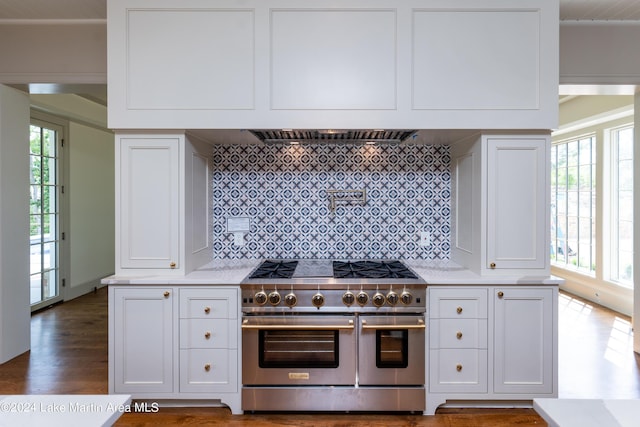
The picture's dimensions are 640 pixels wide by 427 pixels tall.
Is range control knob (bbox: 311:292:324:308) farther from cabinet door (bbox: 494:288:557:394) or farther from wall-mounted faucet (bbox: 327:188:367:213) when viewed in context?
cabinet door (bbox: 494:288:557:394)

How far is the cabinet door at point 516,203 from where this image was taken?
8.39ft

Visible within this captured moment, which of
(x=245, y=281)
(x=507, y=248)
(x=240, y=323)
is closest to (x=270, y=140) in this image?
(x=245, y=281)

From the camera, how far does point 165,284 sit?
248cm

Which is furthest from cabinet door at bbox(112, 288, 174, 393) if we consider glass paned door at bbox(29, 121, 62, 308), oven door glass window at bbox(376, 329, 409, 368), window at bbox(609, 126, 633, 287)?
window at bbox(609, 126, 633, 287)

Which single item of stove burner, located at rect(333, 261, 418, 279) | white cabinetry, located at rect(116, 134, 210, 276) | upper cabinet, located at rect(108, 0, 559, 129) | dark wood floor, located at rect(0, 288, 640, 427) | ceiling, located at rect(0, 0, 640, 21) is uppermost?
ceiling, located at rect(0, 0, 640, 21)

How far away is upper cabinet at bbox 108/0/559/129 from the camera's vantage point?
2.49 m

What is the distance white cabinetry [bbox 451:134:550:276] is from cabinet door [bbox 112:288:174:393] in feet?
6.91

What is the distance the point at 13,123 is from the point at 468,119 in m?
3.69

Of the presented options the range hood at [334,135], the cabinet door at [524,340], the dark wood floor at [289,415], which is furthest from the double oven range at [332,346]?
the range hood at [334,135]

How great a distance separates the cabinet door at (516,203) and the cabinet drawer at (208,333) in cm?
174

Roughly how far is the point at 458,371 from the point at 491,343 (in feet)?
0.92

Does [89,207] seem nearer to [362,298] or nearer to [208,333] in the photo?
[208,333]

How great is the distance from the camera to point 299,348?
2453 mm

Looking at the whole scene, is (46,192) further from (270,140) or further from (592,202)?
(592,202)
